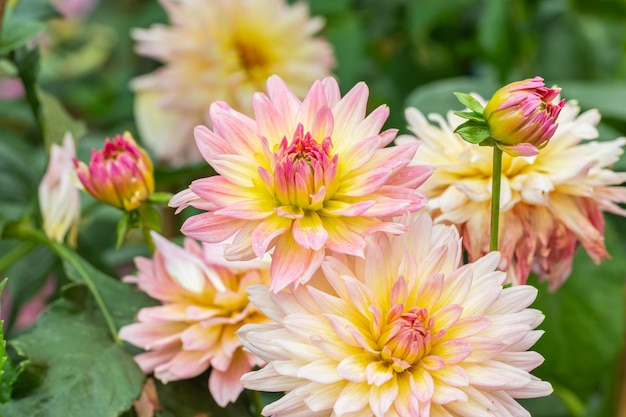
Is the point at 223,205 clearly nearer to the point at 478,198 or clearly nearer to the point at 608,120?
the point at 478,198

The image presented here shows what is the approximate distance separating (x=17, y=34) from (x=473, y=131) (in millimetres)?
289

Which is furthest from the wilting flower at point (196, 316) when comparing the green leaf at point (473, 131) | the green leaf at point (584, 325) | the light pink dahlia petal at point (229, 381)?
the green leaf at point (584, 325)

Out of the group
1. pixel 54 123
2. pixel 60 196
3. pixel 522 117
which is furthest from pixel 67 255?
pixel 522 117

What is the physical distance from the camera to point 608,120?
0.57 m

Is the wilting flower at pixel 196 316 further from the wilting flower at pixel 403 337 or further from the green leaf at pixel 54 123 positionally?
the green leaf at pixel 54 123

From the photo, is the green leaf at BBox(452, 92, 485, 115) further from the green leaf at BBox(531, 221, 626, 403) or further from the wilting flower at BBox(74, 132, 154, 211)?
the green leaf at BBox(531, 221, 626, 403)

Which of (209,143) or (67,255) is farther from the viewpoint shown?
(67,255)

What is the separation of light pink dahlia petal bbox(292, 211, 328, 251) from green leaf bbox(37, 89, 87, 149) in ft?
0.89

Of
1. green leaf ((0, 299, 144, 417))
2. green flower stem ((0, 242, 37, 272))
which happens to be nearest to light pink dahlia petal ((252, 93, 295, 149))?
green leaf ((0, 299, 144, 417))

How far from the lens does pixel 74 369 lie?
334mm

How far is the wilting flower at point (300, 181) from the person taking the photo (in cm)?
26

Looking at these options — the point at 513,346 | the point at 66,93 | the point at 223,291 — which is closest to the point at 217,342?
the point at 223,291

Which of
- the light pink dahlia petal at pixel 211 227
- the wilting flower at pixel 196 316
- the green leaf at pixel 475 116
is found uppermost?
the green leaf at pixel 475 116

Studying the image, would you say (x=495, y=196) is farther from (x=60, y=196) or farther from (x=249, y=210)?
(x=60, y=196)
